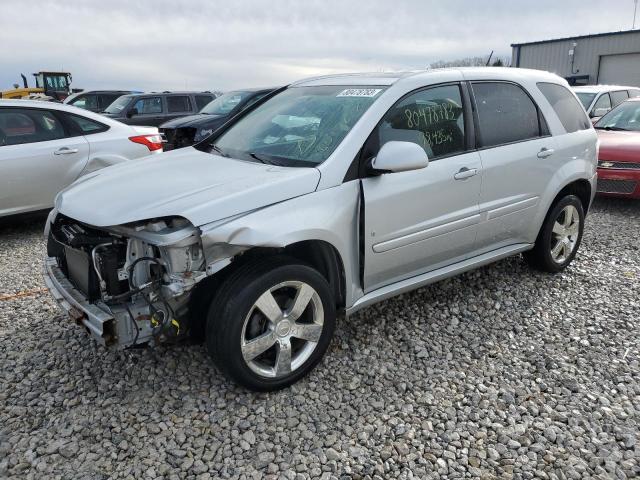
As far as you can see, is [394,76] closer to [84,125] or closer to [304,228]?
[304,228]

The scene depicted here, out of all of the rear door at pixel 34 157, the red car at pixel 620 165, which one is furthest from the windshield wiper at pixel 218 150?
the red car at pixel 620 165

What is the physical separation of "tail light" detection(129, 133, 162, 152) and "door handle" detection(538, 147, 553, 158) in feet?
14.9

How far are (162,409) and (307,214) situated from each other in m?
1.31

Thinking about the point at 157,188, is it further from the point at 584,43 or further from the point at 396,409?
the point at 584,43

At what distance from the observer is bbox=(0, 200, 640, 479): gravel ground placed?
8.36 ft

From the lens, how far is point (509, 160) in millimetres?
3951

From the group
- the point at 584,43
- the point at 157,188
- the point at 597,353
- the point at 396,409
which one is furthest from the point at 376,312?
the point at 584,43

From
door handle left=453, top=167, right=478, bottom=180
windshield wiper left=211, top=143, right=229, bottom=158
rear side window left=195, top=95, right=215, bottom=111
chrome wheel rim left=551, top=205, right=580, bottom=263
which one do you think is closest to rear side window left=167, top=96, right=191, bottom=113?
rear side window left=195, top=95, right=215, bottom=111

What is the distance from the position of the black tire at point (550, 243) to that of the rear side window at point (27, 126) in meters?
5.10

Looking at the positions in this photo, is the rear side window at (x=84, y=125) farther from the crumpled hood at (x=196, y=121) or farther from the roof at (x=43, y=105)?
the crumpled hood at (x=196, y=121)

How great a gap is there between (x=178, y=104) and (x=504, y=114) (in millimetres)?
11106

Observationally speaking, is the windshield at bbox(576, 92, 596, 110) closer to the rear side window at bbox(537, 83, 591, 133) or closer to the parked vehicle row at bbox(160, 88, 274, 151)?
the parked vehicle row at bbox(160, 88, 274, 151)

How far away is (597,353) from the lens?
138 inches

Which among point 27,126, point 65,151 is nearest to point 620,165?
point 65,151
